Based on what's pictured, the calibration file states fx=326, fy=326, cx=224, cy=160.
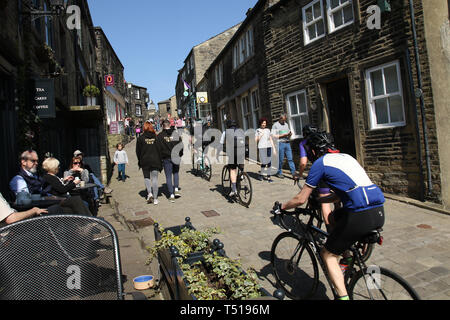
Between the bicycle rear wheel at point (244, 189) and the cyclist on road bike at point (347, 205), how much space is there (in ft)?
15.5

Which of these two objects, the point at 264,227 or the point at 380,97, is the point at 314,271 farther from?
the point at 380,97

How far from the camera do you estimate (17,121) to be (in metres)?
6.18

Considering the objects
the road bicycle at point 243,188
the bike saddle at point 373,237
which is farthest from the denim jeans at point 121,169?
the bike saddle at point 373,237

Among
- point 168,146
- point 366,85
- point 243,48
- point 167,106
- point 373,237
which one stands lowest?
point 373,237

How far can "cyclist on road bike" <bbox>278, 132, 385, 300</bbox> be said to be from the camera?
2.72 meters

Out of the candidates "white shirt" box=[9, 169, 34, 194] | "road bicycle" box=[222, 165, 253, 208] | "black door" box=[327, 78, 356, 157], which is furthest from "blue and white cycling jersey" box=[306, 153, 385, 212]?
"black door" box=[327, 78, 356, 157]

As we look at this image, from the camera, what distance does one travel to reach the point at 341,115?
32.1 feet

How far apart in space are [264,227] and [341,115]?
5.23 m

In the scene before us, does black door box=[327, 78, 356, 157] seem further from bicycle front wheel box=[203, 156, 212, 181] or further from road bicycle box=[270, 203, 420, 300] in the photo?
road bicycle box=[270, 203, 420, 300]

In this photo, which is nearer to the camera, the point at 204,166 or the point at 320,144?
the point at 320,144

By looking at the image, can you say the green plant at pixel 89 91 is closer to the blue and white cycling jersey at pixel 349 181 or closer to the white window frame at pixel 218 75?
the blue and white cycling jersey at pixel 349 181

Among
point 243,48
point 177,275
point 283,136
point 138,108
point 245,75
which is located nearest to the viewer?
point 177,275

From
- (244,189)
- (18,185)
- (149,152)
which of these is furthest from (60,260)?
(149,152)

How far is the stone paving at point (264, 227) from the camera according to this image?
13.4 feet
